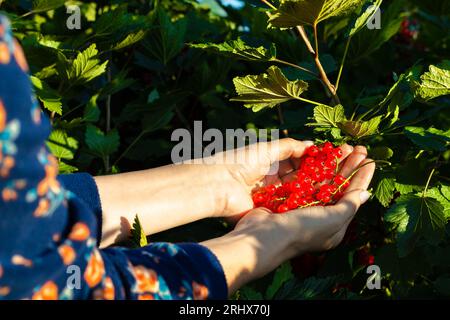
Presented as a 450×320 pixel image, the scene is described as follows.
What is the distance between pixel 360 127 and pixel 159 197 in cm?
50

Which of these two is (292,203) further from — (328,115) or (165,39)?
(165,39)

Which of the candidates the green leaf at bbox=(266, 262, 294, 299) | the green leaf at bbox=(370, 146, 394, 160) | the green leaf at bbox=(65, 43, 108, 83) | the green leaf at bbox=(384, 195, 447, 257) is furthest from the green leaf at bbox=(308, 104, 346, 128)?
the green leaf at bbox=(65, 43, 108, 83)

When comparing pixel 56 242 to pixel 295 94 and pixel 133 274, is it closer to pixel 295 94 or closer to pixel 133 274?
pixel 133 274

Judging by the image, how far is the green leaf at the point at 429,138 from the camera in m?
1.44

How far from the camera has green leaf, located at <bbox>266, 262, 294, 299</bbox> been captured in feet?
4.44

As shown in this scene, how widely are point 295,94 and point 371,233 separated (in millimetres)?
428

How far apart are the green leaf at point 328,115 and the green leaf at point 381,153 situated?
0.12m

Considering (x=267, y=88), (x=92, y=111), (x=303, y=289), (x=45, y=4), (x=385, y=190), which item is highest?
(x=45, y=4)

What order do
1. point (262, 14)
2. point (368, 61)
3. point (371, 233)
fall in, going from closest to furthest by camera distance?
point (371, 233), point (262, 14), point (368, 61)

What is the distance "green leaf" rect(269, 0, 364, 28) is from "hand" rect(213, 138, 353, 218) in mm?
329

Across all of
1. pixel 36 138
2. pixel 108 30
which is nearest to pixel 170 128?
pixel 108 30

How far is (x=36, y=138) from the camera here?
36.2 inches

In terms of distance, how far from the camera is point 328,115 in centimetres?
148

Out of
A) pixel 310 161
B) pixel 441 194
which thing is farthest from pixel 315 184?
pixel 441 194
